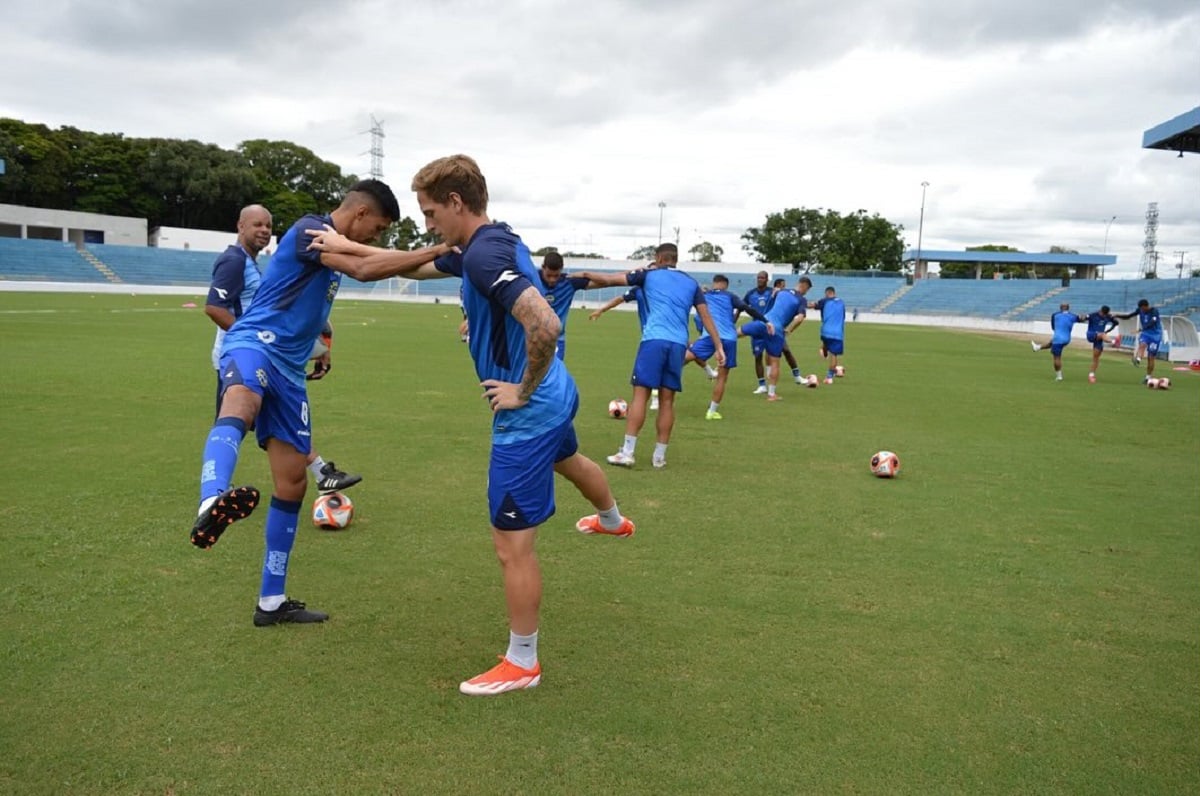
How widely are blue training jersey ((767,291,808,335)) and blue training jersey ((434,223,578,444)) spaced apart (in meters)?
13.6

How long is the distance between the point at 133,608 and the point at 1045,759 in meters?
4.70

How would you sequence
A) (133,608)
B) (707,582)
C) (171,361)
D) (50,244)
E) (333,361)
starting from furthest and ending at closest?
(50,244), (333,361), (171,361), (707,582), (133,608)

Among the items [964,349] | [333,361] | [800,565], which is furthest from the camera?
[964,349]

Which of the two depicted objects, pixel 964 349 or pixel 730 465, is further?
pixel 964 349

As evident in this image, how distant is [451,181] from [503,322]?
27.1 inches

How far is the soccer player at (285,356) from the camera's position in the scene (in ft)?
14.7

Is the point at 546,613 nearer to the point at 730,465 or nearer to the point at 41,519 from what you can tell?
the point at 41,519

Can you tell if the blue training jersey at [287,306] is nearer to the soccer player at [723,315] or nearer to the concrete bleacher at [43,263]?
the soccer player at [723,315]

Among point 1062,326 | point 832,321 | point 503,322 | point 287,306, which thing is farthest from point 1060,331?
point 287,306

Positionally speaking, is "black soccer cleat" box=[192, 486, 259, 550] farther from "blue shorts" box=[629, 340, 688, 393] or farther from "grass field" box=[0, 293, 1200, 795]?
"blue shorts" box=[629, 340, 688, 393]

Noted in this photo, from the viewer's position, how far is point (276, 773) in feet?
10.4

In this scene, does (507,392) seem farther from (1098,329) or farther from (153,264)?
(153,264)

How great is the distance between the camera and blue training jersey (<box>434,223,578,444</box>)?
363cm

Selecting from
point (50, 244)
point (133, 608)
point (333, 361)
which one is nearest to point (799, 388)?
point (333, 361)
